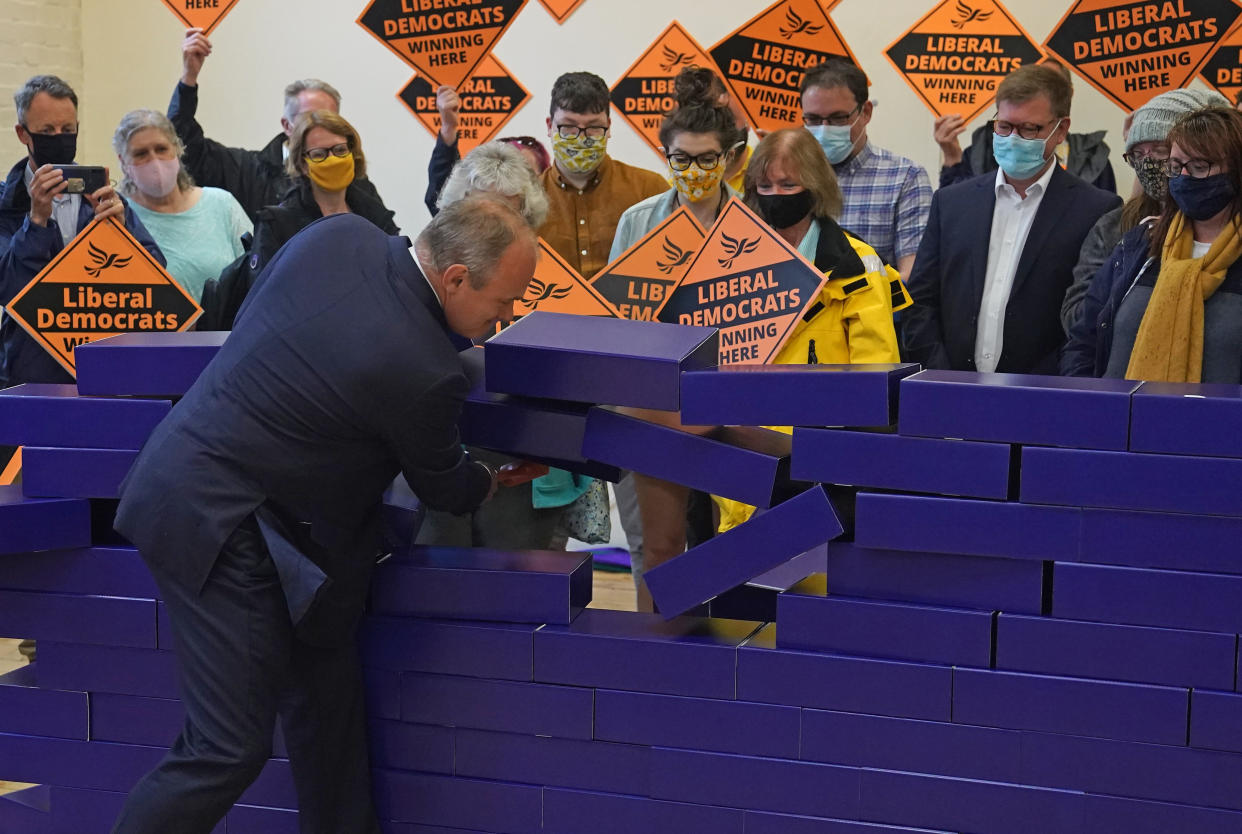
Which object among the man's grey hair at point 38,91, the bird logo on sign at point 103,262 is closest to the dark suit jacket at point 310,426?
the bird logo on sign at point 103,262

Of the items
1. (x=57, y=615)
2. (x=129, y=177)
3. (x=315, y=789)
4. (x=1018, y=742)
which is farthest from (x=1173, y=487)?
(x=129, y=177)

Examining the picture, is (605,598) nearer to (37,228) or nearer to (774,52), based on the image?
(774,52)

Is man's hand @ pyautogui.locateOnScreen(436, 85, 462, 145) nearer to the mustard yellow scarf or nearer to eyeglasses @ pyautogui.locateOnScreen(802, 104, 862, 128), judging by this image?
eyeglasses @ pyautogui.locateOnScreen(802, 104, 862, 128)

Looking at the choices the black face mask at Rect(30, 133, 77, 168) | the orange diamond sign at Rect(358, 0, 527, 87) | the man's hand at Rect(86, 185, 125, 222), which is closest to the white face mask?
the black face mask at Rect(30, 133, 77, 168)

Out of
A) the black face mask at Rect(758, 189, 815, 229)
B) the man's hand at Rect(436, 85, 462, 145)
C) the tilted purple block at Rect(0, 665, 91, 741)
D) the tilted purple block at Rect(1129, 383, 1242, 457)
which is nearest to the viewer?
the tilted purple block at Rect(1129, 383, 1242, 457)

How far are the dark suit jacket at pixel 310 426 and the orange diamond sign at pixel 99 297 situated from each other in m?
1.15

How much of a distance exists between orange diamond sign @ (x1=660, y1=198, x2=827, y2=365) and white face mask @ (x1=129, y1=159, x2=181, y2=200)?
2.12 m

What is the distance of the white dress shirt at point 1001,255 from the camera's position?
155 inches

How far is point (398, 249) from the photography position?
243 cm

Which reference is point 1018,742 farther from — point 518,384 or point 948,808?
point 518,384

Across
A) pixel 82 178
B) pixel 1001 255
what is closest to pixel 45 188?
pixel 82 178

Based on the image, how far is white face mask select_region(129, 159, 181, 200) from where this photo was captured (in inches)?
177

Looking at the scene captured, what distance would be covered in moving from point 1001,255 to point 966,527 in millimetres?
1901

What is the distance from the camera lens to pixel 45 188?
4027mm
